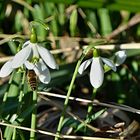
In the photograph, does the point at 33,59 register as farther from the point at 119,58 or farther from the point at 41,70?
the point at 119,58

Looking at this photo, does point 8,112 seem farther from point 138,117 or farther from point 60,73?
point 138,117

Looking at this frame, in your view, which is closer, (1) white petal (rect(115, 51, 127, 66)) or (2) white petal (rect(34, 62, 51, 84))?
(2) white petal (rect(34, 62, 51, 84))

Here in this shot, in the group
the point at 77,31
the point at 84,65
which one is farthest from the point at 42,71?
the point at 77,31

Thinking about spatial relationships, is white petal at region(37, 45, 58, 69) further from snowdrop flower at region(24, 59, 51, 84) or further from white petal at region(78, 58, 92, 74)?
white petal at region(78, 58, 92, 74)

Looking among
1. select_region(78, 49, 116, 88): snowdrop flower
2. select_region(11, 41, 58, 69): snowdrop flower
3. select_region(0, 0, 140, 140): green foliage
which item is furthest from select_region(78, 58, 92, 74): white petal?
select_region(0, 0, 140, 140): green foliage

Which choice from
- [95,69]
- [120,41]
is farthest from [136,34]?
[95,69]

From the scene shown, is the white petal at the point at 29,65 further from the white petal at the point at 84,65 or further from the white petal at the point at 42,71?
the white petal at the point at 84,65

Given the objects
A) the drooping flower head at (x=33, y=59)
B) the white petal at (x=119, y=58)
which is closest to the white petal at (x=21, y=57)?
the drooping flower head at (x=33, y=59)

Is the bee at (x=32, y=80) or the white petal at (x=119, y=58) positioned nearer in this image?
the bee at (x=32, y=80)
